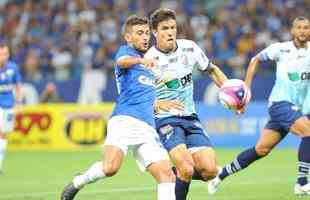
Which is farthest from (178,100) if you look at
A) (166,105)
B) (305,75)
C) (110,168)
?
(305,75)

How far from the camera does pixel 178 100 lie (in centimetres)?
986

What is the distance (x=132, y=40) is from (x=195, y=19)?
16.3 m

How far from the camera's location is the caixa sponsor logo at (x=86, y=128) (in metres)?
21.2

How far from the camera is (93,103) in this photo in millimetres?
23172

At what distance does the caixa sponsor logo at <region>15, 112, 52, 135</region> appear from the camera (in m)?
21.4

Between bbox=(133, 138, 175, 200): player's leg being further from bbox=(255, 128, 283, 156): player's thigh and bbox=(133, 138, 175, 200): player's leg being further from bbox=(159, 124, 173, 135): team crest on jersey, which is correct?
bbox=(255, 128, 283, 156): player's thigh

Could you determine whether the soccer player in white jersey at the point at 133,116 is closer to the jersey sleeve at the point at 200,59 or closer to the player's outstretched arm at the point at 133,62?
the player's outstretched arm at the point at 133,62

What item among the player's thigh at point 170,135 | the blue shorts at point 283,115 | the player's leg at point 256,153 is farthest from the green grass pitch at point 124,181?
the player's thigh at point 170,135

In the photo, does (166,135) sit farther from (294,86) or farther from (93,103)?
(93,103)

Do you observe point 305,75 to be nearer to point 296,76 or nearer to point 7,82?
point 296,76

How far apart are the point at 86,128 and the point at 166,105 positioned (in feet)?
38.1

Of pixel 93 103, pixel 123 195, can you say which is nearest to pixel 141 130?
pixel 123 195

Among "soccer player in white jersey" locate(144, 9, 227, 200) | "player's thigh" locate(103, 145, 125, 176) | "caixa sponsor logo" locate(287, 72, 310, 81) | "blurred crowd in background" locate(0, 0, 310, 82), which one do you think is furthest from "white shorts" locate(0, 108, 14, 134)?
"blurred crowd in background" locate(0, 0, 310, 82)

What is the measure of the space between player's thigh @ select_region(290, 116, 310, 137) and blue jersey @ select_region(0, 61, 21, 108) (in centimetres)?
600
